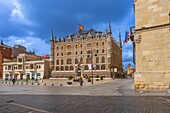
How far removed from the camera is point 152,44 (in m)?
14.8

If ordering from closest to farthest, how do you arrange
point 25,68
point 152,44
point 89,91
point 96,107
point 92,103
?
point 96,107 < point 92,103 < point 152,44 < point 89,91 < point 25,68

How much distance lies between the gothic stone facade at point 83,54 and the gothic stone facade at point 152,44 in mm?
51378

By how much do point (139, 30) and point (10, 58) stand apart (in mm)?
83209

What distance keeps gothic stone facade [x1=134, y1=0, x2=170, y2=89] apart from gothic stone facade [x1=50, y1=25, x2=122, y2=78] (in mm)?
51378

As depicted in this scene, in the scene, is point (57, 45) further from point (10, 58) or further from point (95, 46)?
point (10, 58)

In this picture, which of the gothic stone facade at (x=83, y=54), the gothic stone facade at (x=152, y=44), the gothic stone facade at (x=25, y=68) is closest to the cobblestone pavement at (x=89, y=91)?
the gothic stone facade at (x=152, y=44)

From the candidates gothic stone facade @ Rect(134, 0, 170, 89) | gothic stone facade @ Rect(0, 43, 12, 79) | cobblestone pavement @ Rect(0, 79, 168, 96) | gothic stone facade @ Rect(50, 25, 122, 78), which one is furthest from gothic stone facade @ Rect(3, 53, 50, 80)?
gothic stone facade @ Rect(134, 0, 170, 89)

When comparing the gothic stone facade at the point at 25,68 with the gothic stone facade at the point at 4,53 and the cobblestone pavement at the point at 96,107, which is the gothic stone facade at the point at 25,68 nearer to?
the gothic stone facade at the point at 4,53

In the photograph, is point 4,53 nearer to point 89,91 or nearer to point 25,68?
point 25,68

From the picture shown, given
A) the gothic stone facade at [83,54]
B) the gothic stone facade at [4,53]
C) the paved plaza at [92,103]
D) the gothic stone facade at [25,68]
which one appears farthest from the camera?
the gothic stone facade at [4,53]

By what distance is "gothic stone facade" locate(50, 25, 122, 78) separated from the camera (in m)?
70.0

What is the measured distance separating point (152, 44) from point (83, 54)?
6060 cm

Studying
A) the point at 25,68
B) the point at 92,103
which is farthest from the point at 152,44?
the point at 25,68

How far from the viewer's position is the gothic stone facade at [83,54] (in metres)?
70.0
